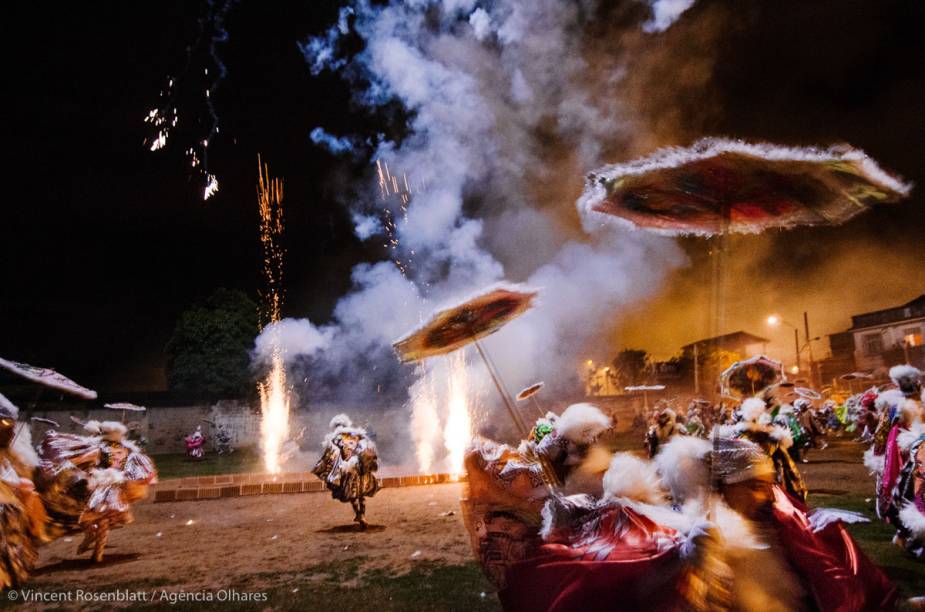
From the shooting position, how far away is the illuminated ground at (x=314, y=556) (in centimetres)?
549

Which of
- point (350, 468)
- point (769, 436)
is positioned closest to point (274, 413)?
point (350, 468)

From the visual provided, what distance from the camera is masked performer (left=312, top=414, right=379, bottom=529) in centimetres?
913

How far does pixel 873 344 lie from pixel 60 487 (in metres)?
50.9

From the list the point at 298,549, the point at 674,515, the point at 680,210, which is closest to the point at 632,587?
the point at 674,515

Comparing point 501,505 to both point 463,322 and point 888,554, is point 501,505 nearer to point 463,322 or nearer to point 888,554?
point 463,322

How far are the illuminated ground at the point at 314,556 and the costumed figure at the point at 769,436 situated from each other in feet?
3.64

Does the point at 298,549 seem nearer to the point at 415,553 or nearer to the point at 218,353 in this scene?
the point at 415,553

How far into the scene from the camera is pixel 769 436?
538 centimetres

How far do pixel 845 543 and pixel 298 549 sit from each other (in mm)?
6978

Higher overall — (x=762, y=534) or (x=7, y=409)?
(x=7, y=409)

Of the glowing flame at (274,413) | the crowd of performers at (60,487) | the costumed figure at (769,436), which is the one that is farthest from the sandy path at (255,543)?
the glowing flame at (274,413)

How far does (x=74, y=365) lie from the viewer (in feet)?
122

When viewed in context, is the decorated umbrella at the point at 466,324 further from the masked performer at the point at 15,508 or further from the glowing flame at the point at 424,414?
the glowing flame at the point at 424,414

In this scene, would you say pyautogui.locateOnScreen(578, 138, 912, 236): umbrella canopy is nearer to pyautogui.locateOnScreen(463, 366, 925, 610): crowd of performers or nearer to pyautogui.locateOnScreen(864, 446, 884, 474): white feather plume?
pyautogui.locateOnScreen(463, 366, 925, 610): crowd of performers
